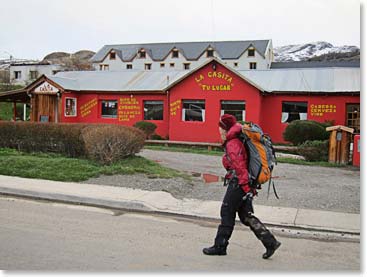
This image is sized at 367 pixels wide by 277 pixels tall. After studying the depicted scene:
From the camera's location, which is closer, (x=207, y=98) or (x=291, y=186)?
(x=291, y=186)

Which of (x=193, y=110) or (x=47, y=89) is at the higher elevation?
(x=47, y=89)

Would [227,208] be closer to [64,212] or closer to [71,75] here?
[64,212]

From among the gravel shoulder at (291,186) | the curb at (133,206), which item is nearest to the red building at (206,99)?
the gravel shoulder at (291,186)

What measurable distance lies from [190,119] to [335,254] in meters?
17.5

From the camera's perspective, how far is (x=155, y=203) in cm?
835

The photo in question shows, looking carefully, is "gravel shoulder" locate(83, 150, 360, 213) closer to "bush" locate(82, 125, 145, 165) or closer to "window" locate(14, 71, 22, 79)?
"bush" locate(82, 125, 145, 165)

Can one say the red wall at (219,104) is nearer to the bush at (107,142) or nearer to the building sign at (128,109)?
the building sign at (128,109)

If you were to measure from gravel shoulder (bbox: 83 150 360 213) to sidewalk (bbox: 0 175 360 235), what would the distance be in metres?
0.46

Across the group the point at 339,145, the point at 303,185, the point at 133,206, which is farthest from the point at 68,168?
the point at 339,145

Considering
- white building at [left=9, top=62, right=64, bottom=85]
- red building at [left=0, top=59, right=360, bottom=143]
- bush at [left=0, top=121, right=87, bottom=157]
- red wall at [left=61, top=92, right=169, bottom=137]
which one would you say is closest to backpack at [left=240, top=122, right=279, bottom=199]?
bush at [left=0, top=121, right=87, bottom=157]

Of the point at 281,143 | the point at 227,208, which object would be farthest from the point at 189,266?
the point at 281,143

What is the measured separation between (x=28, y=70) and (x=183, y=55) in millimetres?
24306

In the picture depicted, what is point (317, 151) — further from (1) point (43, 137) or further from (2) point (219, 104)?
(1) point (43, 137)

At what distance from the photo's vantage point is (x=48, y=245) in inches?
222
